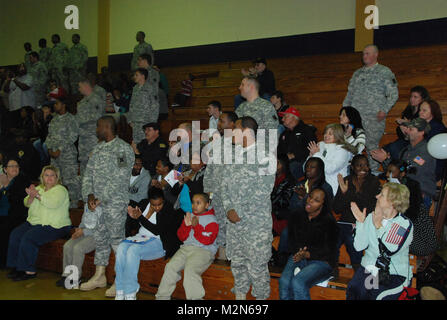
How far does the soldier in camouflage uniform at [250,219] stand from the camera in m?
3.69

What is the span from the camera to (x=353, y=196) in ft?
13.3

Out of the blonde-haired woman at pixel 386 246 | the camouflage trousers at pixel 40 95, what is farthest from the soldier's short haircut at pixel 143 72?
the camouflage trousers at pixel 40 95

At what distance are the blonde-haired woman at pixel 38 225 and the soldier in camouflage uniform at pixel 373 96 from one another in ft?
12.1

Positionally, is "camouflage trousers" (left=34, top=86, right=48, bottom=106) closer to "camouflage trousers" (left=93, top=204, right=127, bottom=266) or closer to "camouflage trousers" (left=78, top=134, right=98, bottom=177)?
"camouflage trousers" (left=78, top=134, right=98, bottom=177)

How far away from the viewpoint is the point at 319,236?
3.66 metres

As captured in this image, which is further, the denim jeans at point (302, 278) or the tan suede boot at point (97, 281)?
the tan suede boot at point (97, 281)

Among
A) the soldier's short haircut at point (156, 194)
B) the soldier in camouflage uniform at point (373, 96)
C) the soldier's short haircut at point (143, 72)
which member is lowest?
the soldier's short haircut at point (156, 194)

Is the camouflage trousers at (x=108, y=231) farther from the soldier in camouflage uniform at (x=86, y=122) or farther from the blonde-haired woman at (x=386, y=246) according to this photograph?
the blonde-haired woman at (x=386, y=246)

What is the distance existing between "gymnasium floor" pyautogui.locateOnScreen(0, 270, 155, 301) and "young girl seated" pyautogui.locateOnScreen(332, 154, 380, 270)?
1.97 meters

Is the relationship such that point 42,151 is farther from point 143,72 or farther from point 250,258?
point 250,258

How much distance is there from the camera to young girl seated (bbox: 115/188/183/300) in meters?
4.18

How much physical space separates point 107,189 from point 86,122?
2.35m
